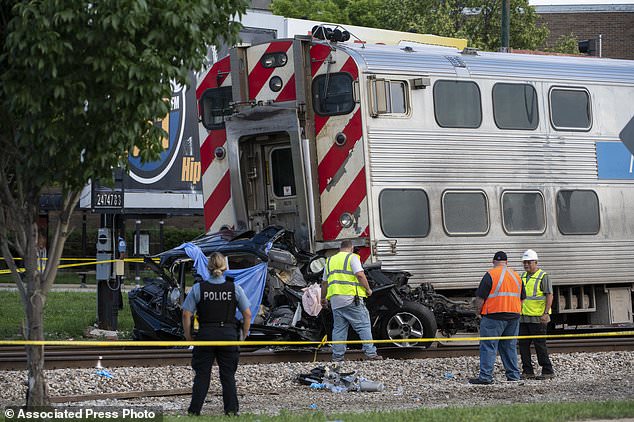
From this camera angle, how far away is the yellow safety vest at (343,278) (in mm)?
14625

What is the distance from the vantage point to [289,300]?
15734mm

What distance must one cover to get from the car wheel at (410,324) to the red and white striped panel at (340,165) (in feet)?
3.13

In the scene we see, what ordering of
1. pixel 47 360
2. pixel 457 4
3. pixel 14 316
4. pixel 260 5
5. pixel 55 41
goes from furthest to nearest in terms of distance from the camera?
1. pixel 260 5
2. pixel 457 4
3. pixel 14 316
4. pixel 47 360
5. pixel 55 41

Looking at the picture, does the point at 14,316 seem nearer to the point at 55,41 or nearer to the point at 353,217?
the point at 353,217

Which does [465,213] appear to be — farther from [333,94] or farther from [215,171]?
[215,171]

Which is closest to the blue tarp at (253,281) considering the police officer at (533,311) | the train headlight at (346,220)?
the train headlight at (346,220)

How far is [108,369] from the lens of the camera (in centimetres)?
1359

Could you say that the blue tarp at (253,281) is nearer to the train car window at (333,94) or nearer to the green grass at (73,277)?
the train car window at (333,94)

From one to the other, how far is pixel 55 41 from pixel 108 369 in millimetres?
5898

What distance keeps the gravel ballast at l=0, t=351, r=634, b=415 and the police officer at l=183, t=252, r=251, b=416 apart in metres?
→ 0.57

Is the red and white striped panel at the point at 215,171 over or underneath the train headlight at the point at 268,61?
underneath

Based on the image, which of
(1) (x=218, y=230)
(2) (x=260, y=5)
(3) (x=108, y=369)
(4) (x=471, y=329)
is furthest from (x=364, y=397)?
(2) (x=260, y=5)

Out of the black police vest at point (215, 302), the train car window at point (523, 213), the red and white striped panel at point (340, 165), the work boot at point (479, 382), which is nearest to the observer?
the black police vest at point (215, 302)

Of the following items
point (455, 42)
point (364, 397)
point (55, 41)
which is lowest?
point (364, 397)
